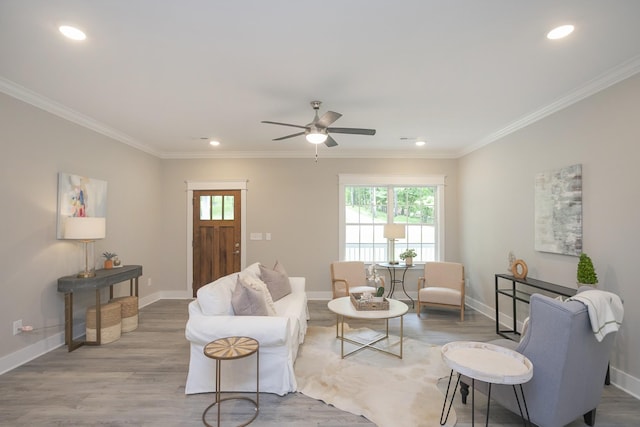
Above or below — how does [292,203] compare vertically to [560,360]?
above

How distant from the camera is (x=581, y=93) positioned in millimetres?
3123

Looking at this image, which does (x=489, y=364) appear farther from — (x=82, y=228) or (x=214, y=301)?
(x=82, y=228)

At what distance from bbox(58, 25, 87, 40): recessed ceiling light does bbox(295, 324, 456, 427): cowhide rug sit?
323 centimetres

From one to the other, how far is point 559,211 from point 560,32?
1.99 meters

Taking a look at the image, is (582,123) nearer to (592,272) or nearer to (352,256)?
(592,272)

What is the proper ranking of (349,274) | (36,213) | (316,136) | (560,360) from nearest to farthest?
(560,360) → (316,136) → (36,213) → (349,274)

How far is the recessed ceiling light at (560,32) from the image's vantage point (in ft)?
6.97

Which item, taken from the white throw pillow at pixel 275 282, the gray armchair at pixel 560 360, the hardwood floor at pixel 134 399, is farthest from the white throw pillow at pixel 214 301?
the gray armchair at pixel 560 360

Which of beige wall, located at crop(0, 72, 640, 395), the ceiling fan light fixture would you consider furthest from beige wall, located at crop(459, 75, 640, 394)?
the ceiling fan light fixture

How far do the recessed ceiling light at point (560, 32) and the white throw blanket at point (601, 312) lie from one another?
5.91 ft

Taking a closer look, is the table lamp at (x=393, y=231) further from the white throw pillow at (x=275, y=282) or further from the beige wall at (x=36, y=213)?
the beige wall at (x=36, y=213)

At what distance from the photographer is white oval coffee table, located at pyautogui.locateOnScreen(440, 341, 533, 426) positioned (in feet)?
6.02

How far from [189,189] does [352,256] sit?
3.35 metres

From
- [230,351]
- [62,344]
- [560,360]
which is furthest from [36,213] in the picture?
[560,360]
